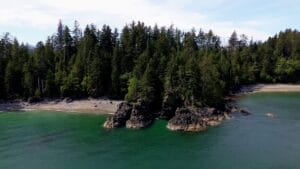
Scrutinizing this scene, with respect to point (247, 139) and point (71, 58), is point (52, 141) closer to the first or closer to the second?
point (247, 139)

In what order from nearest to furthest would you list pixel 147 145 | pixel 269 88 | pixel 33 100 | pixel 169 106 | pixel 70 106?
pixel 147 145, pixel 169 106, pixel 70 106, pixel 33 100, pixel 269 88

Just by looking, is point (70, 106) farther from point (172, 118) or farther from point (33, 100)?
point (172, 118)

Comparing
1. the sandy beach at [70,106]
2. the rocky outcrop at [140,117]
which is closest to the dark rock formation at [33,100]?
the sandy beach at [70,106]

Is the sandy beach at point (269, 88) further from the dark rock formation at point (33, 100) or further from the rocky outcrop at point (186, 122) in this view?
the dark rock formation at point (33, 100)

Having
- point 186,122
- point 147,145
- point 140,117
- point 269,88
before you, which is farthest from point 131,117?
point 269,88

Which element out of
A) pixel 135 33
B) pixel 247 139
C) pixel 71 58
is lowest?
pixel 247 139

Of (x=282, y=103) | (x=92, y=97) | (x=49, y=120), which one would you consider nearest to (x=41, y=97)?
(x=92, y=97)

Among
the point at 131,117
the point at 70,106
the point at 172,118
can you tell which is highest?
the point at 70,106
